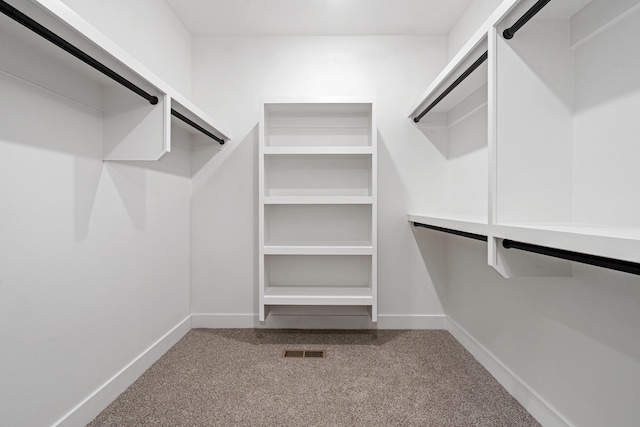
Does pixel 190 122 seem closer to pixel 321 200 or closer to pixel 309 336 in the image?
pixel 321 200

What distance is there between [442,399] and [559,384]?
0.52 m

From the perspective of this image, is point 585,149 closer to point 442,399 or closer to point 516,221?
point 516,221

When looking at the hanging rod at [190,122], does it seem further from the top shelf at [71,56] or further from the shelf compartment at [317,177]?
the shelf compartment at [317,177]

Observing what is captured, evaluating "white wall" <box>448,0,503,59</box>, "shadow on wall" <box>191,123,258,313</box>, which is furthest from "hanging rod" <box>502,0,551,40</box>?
"shadow on wall" <box>191,123,258,313</box>

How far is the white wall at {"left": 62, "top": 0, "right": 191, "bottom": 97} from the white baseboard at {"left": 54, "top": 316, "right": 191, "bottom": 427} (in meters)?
1.73

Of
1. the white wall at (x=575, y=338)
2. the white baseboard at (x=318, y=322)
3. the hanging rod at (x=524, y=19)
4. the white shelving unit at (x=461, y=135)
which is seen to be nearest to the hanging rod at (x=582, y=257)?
the white wall at (x=575, y=338)

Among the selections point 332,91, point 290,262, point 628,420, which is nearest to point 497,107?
point 628,420

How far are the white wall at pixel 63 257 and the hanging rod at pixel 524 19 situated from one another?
178 cm

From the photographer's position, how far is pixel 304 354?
2.11 m

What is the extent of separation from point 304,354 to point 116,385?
105 centimetres

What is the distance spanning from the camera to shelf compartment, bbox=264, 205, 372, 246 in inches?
101

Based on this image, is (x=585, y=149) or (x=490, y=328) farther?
(x=490, y=328)

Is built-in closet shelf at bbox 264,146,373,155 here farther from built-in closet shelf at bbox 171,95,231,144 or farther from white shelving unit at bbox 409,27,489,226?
white shelving unit at bbox 409,27,489,226

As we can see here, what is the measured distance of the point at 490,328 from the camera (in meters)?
1.92
